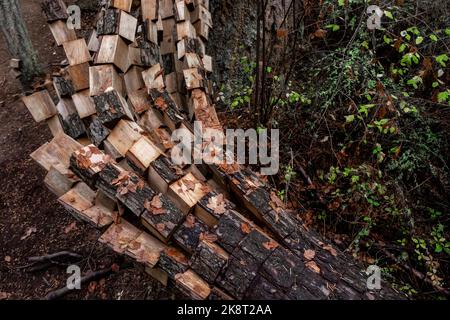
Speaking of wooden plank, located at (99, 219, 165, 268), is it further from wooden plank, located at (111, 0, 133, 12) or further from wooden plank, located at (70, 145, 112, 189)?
wooden plank, located at (111, 0, 133, 12)

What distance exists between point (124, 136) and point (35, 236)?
192 centimetres

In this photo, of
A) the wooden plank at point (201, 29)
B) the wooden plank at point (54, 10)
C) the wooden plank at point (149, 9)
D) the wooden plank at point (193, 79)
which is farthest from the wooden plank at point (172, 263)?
the wooden plank at point (201, 29)

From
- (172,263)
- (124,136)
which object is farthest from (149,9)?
(172,263)

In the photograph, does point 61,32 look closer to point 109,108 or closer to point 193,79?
point 109,108

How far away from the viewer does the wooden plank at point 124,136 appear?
1.86 metres

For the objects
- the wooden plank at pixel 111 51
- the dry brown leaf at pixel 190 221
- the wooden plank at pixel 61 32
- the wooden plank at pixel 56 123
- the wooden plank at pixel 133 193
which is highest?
the wooden plank at pixel 61 32

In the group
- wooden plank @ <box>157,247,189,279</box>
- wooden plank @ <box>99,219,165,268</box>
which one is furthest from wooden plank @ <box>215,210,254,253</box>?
wooden plank @ <box>99,219,165,268</box>

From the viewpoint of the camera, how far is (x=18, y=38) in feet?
13.5

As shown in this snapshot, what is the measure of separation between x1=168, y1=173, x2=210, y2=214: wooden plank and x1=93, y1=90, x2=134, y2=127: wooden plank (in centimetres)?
52

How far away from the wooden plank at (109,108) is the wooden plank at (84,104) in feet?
0.56

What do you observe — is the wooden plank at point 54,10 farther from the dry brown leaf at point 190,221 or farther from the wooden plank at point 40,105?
the dry brown leaf at point 190,221

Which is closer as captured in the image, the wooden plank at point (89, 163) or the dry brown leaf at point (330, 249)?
the wooden plank at point (89, 163)

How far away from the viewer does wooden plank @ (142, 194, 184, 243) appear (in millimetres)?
1701

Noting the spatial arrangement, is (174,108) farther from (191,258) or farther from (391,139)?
(391,139)
